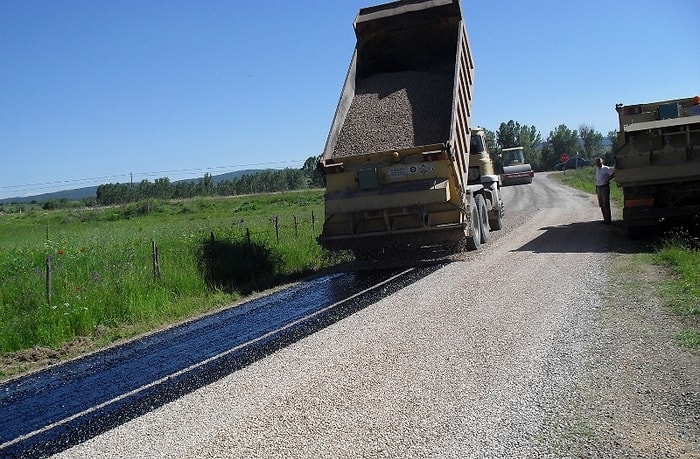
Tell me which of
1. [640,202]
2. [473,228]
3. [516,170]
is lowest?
[473,228]

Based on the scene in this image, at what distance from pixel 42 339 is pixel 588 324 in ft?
24.0

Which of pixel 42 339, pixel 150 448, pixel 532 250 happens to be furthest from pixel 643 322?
pixel 42 339

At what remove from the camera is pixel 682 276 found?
9211 mm

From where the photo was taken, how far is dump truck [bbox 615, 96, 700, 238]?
1238cm

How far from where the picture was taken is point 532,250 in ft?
42.2

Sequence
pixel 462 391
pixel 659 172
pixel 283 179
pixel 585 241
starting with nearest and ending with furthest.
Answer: pixel 462 391 < pixel 659 172 < pixel 585 241 < pixel 283 179

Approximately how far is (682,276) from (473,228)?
4760mm

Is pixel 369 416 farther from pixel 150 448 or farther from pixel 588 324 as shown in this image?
pixel 588 324

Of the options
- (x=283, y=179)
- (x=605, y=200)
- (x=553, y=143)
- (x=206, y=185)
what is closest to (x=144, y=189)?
(x=206, y=185)

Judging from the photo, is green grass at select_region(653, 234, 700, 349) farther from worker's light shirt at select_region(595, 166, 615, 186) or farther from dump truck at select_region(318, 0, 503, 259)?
worker's light shirt at select_region(595, 166, 615, 186)

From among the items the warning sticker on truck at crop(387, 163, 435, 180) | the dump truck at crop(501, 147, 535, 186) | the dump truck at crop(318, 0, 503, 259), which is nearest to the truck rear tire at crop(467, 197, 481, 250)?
the dump truck at crop(318, 0, 503, 259)

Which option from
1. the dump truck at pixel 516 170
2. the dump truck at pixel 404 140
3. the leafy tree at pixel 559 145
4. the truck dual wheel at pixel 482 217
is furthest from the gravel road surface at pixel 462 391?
the leafy tree at pixel 559 145

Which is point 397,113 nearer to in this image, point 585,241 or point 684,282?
point 585,241

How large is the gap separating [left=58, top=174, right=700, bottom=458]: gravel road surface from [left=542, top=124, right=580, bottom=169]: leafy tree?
8504 cm
